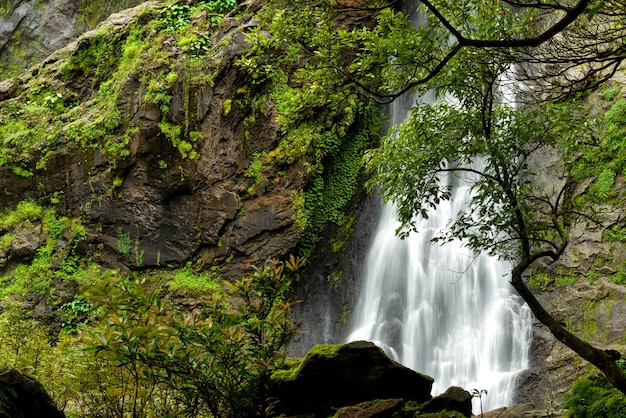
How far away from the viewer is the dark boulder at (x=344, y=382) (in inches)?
247

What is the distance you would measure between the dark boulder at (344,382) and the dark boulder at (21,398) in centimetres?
260

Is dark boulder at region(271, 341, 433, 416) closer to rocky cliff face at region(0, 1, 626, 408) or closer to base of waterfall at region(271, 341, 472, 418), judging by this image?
base of waterfall at region(271, 341, 472, 418)

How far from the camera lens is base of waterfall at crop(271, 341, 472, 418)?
6168 millimetres

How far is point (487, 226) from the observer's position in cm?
712

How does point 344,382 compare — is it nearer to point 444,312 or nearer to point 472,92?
point 472,92

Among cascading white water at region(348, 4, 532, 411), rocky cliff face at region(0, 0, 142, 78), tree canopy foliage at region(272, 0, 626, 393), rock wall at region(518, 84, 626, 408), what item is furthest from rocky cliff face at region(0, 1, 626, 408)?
rocky cliff face at region(0, 0, 142, 78)

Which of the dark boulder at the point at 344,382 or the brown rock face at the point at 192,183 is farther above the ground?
the brown rock face at the point at 192,183

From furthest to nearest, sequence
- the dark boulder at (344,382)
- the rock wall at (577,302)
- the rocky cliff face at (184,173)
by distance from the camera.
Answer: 1. the rocky cliff face at (184,173)
2. the rock wall at (577,302)
3. the dark boulder at (344,382)

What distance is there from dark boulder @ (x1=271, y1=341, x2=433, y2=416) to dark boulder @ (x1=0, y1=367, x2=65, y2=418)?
2.60 m

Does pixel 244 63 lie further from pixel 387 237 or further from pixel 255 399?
pixel 387 237

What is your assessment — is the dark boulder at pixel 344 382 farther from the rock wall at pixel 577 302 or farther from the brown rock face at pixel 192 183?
the brown rock face at pixel 192 183

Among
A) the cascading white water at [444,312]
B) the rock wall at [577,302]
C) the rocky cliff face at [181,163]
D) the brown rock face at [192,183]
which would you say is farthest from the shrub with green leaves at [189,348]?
the brown rock face at [192,183]

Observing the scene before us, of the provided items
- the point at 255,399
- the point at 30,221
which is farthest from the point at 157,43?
the point at 255,399

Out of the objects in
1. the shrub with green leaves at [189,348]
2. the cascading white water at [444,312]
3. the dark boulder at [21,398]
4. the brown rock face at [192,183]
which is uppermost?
the brown rock face at [192,183]
